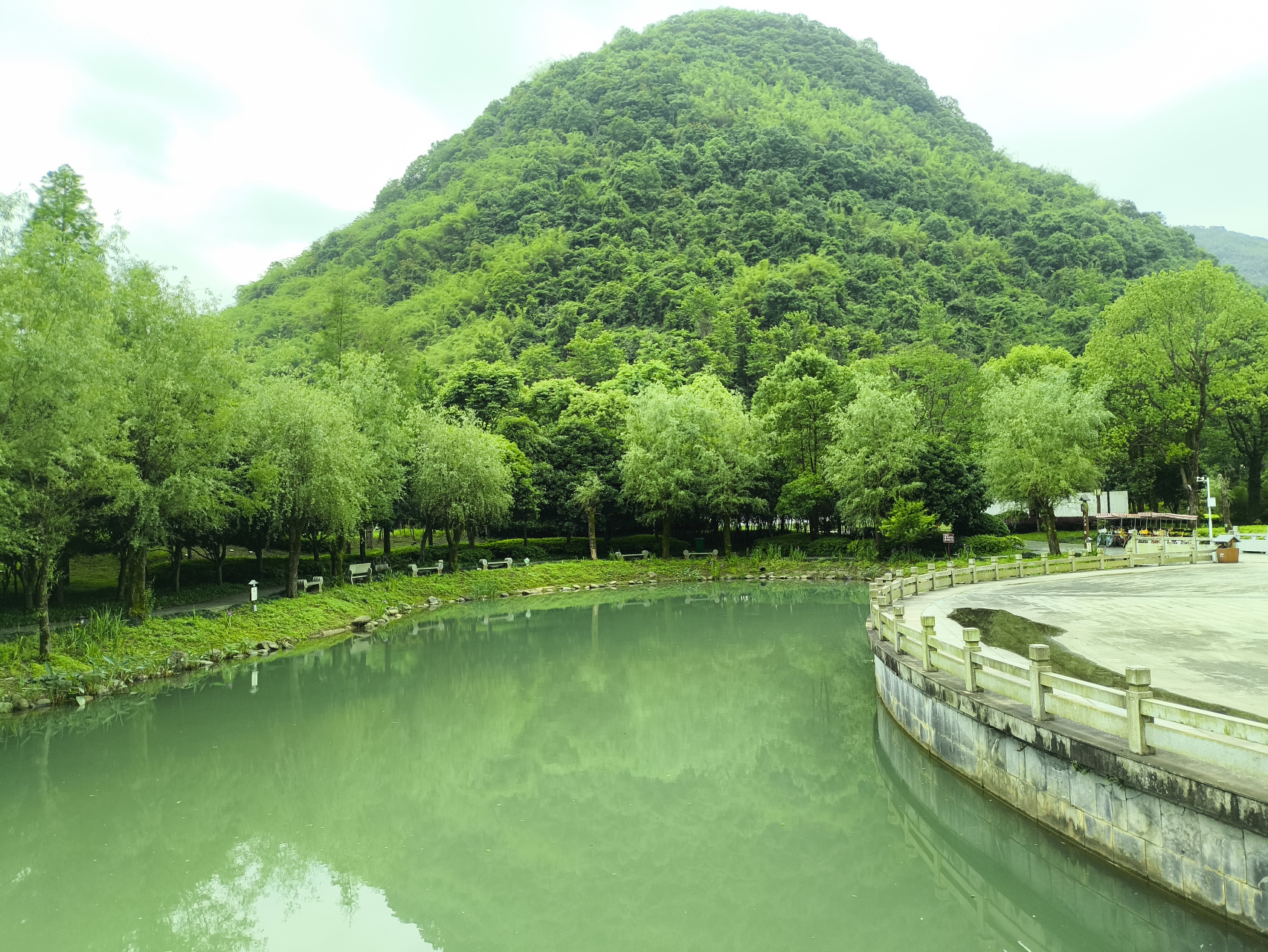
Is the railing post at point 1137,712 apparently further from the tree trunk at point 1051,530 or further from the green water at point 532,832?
the tree trunk at point 1051,530

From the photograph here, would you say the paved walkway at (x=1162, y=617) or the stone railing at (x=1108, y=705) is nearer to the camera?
the stone railing at (x=1108, y=705)

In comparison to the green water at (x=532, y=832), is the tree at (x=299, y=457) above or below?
above

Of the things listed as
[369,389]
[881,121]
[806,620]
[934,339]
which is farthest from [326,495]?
[881,121]

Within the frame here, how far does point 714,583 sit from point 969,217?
93291 mm

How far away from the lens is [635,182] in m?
115

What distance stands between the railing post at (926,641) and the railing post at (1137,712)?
4.37 meters

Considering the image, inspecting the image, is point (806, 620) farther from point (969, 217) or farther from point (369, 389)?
point (969, 217)

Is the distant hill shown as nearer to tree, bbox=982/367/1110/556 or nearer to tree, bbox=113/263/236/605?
tree, bbox=982/367/1110/556

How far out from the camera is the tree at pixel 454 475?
35.6m

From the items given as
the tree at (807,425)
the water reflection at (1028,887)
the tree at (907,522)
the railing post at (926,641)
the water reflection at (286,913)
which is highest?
the tree at (807,425)

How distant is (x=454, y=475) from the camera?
117 ft

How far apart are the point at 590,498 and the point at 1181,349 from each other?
30802 mm

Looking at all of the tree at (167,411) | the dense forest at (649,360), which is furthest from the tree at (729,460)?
the tree at (167,411)

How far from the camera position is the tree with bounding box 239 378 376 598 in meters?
26.0
